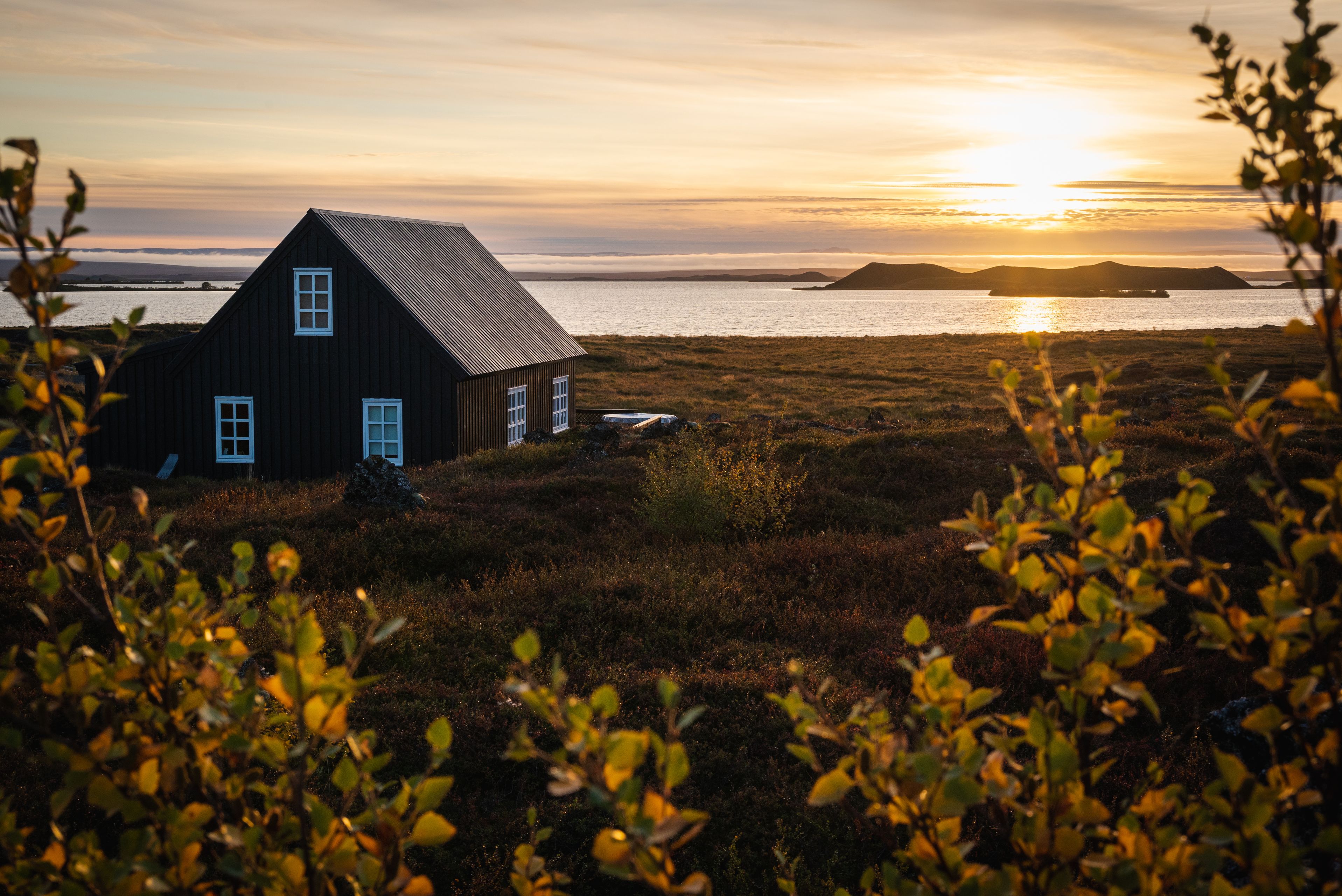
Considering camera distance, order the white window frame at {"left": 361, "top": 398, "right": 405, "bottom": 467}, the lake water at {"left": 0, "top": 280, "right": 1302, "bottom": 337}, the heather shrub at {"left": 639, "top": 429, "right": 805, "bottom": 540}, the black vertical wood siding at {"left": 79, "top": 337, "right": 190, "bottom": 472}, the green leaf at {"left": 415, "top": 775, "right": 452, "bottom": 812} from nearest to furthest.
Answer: the green leaf at {"left": 415, "top": 775, "right": 452, "bottom": 812} → the heather shrub at {"left": 639, "top": 429, "right": 805, "bottom": 540} → the white window frame at {"left": 361, "top": 398, "right": 405, "bottom": 467} → the black vertical wood siding at {"left": 79, "top": 337, "right": 190, "bottom": 472} → the lake water at {"left": 0, "top": 280, "right": 1302, "bottom": 337}

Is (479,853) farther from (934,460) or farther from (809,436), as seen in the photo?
(809,436)

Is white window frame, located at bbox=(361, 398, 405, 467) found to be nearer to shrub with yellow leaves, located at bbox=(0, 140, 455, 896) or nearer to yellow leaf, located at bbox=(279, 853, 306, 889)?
shrub with yellow leaves, located at bbox=(0, 140, 455, 896)

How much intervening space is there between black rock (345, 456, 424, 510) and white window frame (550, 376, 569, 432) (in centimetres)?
1241

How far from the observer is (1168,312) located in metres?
162

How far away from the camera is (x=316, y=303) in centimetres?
2275

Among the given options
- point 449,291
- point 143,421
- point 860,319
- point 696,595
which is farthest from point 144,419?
point 860,319

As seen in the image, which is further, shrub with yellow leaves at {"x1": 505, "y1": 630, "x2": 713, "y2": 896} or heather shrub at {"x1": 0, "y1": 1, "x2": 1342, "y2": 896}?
heather shrub at {"x1": 0, "y1": 1, "x2": 1342, "y2": 896}

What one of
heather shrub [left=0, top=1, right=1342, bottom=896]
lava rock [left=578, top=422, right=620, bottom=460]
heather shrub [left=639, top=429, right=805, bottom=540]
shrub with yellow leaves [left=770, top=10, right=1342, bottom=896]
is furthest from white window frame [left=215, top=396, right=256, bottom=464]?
shrub with yellow leaves [left=770, top=10, right=1342, bottom=896]

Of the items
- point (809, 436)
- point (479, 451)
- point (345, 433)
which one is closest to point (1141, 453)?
point (809, 436)

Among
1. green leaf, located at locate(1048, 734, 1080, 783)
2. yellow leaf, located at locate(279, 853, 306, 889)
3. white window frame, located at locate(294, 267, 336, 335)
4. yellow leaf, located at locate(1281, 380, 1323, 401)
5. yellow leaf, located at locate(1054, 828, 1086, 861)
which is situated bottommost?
yellow leaf, located at locate(279, 853, 306, 889)

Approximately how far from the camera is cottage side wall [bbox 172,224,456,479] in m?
22.3

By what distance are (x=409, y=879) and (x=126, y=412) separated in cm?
2575

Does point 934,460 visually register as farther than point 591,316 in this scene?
No

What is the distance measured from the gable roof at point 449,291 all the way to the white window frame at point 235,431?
155 centimetres
